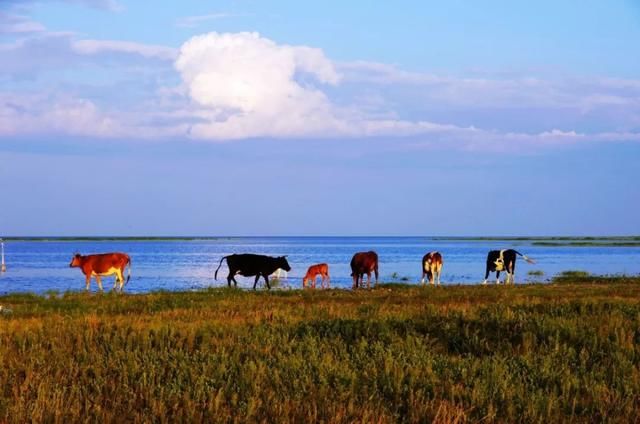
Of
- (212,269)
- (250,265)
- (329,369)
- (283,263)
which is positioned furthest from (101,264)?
(212,269)

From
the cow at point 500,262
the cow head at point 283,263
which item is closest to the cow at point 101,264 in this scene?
the cow head at point 283,263

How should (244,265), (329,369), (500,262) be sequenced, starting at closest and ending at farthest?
(329,369)
(244,265)
(500,262)

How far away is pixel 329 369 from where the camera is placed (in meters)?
8.29

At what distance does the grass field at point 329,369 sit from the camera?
22.2 ft

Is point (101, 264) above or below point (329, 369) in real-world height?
above

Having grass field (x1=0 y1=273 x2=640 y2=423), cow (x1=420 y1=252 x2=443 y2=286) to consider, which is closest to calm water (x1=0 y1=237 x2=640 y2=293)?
cow (x1=420 y1=252 x2=443 y2=286)

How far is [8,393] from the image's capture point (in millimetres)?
7652

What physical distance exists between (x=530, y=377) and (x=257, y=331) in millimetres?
4811

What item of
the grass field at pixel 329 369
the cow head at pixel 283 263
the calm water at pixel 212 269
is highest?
the cow head at pixel 283 263

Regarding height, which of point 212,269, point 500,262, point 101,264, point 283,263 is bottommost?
point 212,269

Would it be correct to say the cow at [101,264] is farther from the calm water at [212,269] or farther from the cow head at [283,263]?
the cow head at [283,263]

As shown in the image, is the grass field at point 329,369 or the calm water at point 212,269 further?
the calm water at point 212,269

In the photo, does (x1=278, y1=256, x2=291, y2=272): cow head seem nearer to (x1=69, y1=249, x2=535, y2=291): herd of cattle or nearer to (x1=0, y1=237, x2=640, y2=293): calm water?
(x1=69, y1=249, x2=535, y2=291): herd of cattle

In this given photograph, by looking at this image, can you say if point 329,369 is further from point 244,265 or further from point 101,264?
point 101,264
